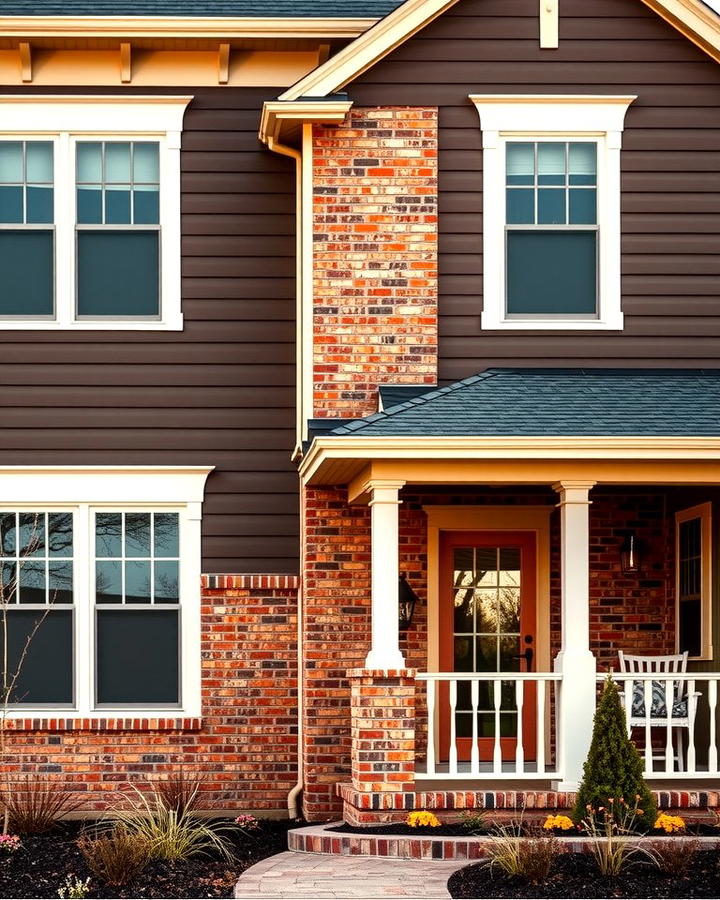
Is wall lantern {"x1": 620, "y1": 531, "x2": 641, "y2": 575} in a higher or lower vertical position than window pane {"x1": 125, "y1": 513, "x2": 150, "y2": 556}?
lower

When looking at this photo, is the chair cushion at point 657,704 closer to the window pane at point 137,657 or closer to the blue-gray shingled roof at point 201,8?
the window pane at point 137,657

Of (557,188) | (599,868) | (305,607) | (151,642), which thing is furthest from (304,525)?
(599,868)

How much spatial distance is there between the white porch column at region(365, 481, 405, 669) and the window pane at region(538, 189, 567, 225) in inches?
124

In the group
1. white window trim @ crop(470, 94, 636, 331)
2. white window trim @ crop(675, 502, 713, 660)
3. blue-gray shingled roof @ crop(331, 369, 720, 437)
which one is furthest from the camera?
white window trim @ crop(470, 94, 636, 331)

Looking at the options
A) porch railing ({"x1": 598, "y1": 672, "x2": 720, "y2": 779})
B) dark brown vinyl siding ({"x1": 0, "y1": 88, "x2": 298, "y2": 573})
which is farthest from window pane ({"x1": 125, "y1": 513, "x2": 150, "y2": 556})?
porch railing ({"x1": 598, "y1": 672, "x2": 720, "y2": 779})

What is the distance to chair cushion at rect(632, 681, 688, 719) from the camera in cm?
1178

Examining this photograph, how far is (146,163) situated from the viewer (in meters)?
13.3

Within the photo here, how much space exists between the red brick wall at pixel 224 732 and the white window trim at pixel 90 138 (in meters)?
2.52

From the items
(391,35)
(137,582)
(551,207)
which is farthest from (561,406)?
(137,582)

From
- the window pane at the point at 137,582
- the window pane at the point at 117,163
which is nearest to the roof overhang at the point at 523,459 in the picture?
the window pane at the point at 137,582

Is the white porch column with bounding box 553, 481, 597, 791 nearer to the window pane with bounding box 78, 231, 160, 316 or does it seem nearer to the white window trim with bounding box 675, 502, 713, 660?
the white window trim with bounding box 675, 502, 713, 660

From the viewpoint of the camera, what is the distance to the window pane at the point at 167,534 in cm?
1308

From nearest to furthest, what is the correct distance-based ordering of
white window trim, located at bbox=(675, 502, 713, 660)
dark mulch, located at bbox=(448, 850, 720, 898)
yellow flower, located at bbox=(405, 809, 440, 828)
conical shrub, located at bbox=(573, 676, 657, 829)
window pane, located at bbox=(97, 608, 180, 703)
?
dark mulch, located at bbox=(448, 850, 720, 898), conical shrub, located at bbox=(573, 676, 657, 829), yellow flower, located at bbox=(405, 809, 440, 828), white window trim, located at bbox=(675, 502, 713, 660), window pane, located at bbox=(97, 608, 180, 703)

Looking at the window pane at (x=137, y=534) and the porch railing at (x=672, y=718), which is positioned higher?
the window pane at (x=137, y=534)
